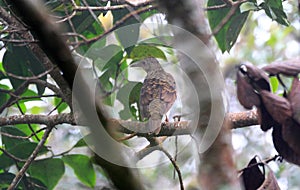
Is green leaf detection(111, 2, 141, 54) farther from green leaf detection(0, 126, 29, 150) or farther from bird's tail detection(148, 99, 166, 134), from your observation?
green leaf detection(0, 126, 29, 150)

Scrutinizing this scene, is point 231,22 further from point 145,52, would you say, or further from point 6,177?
point 6,177

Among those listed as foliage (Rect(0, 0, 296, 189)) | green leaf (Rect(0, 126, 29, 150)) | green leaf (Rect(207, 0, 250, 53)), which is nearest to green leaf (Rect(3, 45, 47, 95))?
foliage (Rect(0, 0, 296, 189))

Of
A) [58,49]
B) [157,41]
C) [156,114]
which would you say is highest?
[58,49]

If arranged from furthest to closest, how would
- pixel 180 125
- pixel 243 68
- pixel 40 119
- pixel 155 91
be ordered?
pixel 155 91, pixel 40 119, pixel 180 125, pixel 243 68

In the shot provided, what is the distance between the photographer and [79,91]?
0.36 m

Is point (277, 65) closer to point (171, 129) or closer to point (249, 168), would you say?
point (249, 168)

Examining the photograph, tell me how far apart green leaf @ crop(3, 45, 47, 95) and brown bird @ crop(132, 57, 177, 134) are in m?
0.27

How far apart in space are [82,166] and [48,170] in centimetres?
9

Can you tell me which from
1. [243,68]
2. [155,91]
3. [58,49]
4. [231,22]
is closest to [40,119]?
[155,91]

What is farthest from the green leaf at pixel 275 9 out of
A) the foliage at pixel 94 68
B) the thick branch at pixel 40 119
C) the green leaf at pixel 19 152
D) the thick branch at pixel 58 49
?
the thick branch at pixel 58 49

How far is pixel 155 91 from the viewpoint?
147 cm

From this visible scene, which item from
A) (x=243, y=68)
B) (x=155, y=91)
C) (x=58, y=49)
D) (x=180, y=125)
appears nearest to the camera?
(x=58, y=49)

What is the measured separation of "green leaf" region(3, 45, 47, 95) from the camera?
133 centimetres

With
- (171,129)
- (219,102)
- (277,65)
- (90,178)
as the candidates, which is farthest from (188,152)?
(219,102)
